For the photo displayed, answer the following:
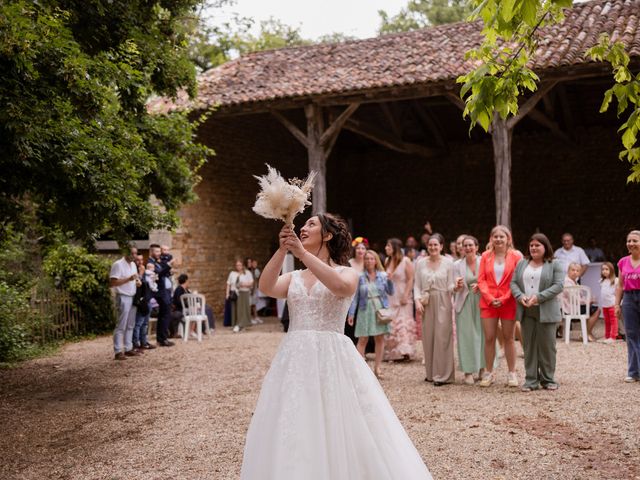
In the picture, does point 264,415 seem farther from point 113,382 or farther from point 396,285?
point 396,285

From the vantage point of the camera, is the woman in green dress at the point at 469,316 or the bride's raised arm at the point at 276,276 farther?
the woman in green dress at the point at 469,316

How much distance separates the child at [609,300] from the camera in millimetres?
10766

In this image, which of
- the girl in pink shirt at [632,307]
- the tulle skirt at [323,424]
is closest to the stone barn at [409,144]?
the girl in pink shirt at [632,307]

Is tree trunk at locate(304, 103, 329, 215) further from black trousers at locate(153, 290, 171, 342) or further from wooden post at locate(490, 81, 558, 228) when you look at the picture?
black trousers at locate(153, 290, 171, 342)

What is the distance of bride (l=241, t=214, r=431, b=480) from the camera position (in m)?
3.11

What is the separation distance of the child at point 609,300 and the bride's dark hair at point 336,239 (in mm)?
8438

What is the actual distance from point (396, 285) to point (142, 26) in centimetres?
463

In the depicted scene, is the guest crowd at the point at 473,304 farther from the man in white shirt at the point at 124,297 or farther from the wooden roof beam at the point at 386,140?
the wooden roof beam at the point at 386,140

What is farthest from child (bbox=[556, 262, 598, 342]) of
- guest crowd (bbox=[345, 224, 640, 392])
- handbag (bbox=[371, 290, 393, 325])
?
handbag (bbox=[371, 290, 393, 325])

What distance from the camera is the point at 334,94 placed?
508 inches

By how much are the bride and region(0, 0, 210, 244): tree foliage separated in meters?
3.07

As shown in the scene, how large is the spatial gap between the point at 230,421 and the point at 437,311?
286cm

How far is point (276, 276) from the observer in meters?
3.46

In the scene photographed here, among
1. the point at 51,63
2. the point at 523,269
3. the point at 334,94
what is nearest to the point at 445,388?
the point at 523,269
